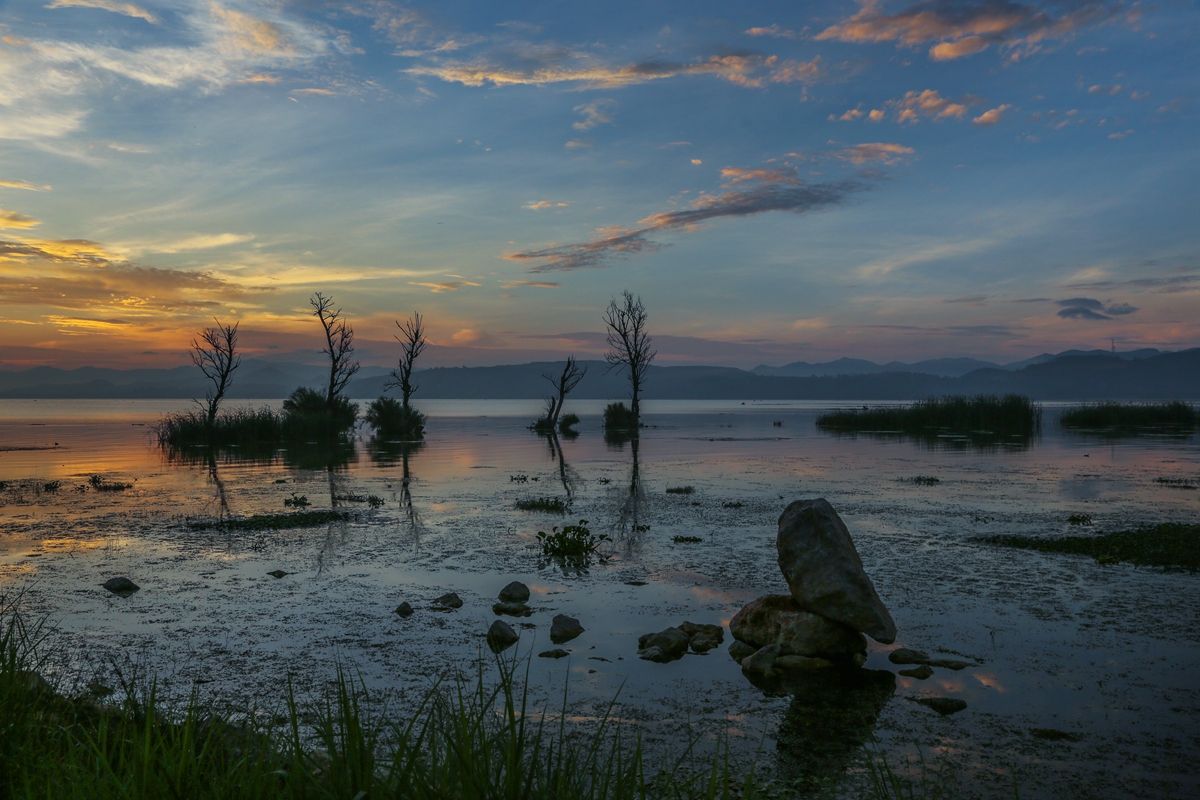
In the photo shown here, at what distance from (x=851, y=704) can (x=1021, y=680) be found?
168 centimetres

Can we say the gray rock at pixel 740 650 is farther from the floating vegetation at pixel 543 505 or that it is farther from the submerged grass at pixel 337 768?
the floating vegetation at pixel 543 505

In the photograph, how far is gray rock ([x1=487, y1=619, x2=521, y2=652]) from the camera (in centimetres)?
725

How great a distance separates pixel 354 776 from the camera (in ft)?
10.0

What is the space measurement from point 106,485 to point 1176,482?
29.2 meters

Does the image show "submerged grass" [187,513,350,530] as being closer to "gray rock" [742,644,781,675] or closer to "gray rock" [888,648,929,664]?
"gray rock" [742,644,781,675]

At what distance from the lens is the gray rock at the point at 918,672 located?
659cm

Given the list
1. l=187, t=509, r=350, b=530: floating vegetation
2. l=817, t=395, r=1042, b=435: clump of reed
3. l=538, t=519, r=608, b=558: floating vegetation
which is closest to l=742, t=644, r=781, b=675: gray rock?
l=538, t=519, r=608, b=558: floating vegetation

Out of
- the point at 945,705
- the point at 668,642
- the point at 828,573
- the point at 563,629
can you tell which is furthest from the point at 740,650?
the point at 945,705

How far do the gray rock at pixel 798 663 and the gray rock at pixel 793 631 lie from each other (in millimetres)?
131

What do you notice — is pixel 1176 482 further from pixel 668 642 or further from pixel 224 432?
pixel 224 432

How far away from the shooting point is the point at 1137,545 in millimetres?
11578

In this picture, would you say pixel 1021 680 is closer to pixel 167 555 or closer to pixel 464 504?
pixel 167 555

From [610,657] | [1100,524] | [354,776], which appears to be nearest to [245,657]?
[610,657]

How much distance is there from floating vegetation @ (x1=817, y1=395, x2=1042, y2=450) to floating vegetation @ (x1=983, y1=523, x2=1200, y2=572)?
32.8 m
